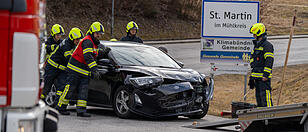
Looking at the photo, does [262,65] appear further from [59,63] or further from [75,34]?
[59,63]

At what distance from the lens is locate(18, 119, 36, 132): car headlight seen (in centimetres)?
478

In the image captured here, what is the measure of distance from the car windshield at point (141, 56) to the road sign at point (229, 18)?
2159 mm

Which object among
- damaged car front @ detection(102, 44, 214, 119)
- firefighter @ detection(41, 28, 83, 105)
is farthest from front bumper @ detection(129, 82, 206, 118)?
firefighter @ detection(41, 28, 83, 105)

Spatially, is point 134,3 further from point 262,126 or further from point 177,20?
point 262,126

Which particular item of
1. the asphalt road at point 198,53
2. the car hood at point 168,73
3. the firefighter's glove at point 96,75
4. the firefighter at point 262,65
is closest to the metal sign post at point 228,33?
the firefighter at point 262,65

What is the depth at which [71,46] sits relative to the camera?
12.6m

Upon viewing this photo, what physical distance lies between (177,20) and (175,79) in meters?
38.0

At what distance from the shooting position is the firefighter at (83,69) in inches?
452

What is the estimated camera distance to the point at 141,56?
12.1 m

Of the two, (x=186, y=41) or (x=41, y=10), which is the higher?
(x=186, y=41)

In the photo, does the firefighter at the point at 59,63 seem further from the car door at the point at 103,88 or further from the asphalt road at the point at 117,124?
the asphalt road at the point at 117,124

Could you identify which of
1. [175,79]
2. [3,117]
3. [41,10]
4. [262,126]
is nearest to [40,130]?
[3,117]

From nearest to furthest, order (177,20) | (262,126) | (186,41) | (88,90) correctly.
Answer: (262,126) → (88,90) → (186,41) → (177,20)

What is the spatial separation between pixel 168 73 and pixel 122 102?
3.31 ft
